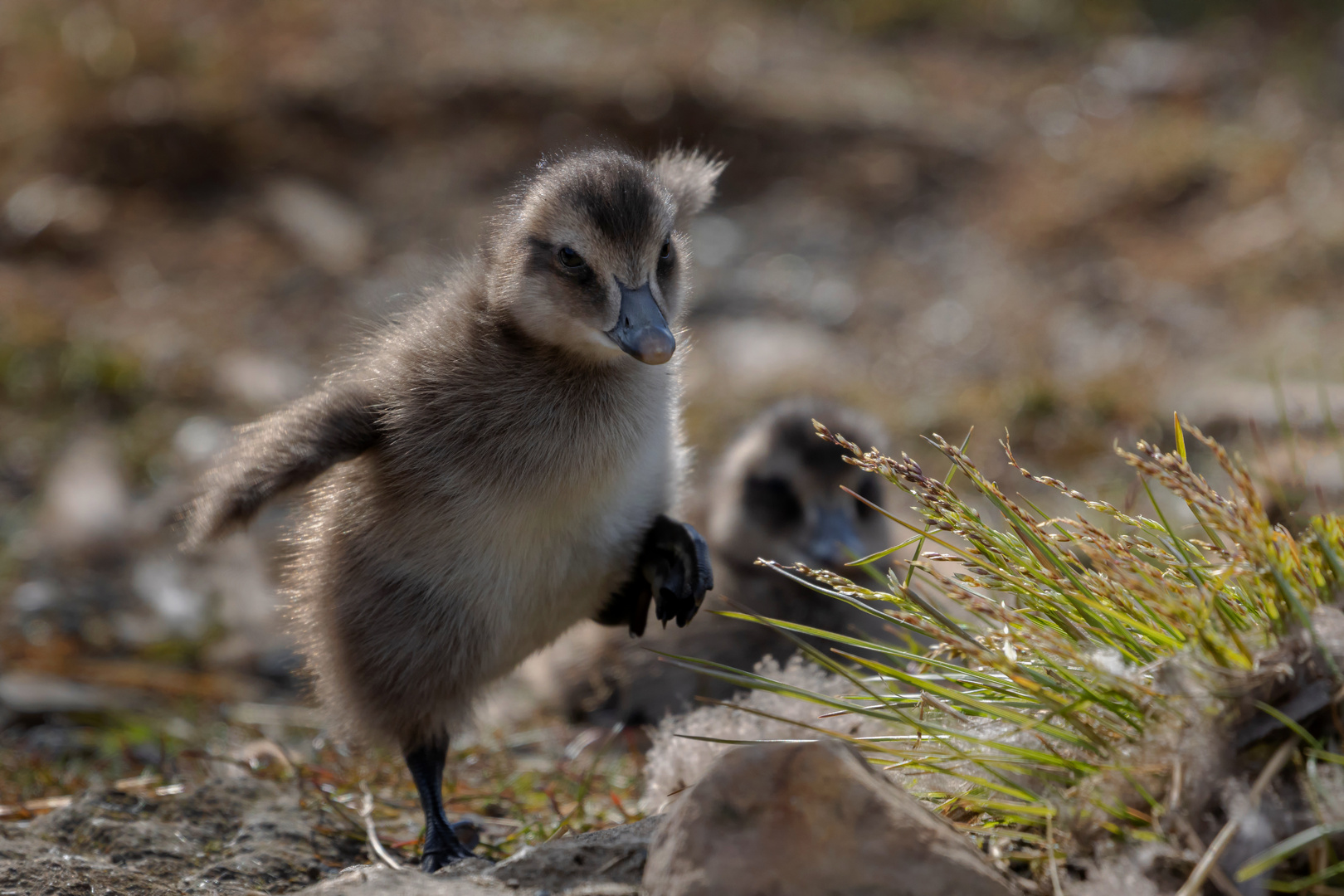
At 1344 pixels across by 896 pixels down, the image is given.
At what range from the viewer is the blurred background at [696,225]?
613 centimetres

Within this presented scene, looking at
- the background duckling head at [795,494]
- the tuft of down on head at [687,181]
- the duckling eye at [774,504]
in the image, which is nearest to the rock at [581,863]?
the tuft of down on head at [687,181]

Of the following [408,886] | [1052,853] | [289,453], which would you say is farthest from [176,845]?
[1052,853]

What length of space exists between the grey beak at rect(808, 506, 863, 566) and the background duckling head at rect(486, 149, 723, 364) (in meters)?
1.64

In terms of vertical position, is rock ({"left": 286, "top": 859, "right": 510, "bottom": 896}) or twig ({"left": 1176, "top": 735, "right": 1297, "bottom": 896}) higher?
twig ({"left": 1176, "top": 735, "right": 1297, "bottom": 896})

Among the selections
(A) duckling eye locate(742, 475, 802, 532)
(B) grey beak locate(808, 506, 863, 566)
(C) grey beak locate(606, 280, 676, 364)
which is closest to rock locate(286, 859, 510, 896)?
(C) grey beak locate(606, 280, 676, 364)

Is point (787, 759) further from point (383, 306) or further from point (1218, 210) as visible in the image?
point (1218, 210)

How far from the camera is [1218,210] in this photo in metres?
8.96

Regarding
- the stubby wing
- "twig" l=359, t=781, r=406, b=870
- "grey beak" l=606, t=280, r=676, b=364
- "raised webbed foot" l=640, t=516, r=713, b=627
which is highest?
"grey beak" l=606, t=280, r=676, b=364

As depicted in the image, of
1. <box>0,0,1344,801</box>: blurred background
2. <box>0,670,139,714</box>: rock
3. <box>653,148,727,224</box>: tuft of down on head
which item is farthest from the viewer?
<box>0,0,1344,801</box>: blurred background

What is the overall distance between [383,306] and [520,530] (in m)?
1.20

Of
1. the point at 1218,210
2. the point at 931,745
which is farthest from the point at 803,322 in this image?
the point at 931,745

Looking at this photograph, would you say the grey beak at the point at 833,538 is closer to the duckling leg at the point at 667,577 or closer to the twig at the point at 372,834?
the duckling leg at the point at 667,577

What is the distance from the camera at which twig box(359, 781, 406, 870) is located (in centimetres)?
306

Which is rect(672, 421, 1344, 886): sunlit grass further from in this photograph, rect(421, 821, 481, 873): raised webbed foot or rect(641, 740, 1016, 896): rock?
rect(421, 821, 481, 873): raised webbed foot
